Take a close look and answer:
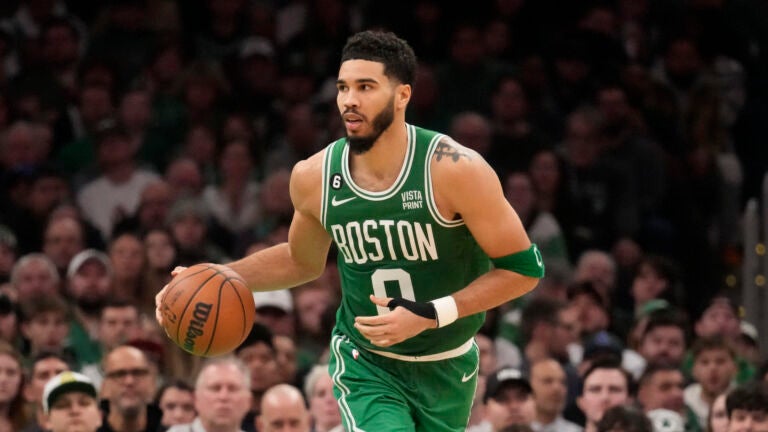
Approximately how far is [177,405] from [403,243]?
11.8 ft

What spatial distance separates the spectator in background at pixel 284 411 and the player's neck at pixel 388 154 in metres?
3.00

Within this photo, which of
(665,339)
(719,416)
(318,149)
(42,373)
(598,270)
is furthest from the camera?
(318,149)

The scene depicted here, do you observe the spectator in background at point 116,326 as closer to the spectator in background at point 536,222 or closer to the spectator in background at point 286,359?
the spectator in background at point 286,359

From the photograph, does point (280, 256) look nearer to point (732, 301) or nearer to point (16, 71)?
point (732, 301)

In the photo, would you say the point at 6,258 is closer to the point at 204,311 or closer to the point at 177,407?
the point at 177,407

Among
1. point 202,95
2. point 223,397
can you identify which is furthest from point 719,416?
point 202,95

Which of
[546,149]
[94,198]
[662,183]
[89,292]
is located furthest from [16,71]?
[662,183]

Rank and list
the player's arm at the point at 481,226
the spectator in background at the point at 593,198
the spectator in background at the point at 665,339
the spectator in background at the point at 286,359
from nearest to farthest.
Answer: the player's arm at the point at 481,226
the spectator in background at the point at 286,359
the spectator in background at the point at 665,339
the spectator in background at the point at 593,198

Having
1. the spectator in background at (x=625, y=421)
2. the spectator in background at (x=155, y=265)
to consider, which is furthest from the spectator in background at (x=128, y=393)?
the spectator in background at (x=625, y=421)

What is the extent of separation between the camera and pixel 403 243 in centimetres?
617

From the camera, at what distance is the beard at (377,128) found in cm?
609

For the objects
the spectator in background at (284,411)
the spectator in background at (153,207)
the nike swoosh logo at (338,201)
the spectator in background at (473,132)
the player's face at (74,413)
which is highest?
the spectator in background at (473,132)

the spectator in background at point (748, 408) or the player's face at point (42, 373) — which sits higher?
the player's face at point (42, 373)

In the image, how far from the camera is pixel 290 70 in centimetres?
1342
